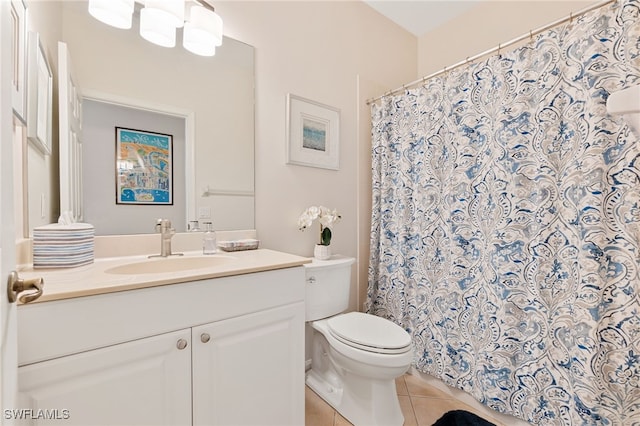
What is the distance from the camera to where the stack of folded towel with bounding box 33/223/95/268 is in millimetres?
957

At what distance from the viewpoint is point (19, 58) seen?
0.83 meters

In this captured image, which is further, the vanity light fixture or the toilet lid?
the toilet lid

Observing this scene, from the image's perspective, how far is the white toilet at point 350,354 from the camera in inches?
53.4

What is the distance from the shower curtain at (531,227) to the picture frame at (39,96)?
5.80 feet

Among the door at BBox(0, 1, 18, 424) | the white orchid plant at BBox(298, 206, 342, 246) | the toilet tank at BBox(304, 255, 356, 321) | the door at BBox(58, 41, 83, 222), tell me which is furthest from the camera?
the white orchid plant at BBox(298, 206, 342, 246)

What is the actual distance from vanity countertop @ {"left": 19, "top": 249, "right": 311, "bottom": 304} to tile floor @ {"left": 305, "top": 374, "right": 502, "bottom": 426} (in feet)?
3.01

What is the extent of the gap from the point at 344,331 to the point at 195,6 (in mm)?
1749

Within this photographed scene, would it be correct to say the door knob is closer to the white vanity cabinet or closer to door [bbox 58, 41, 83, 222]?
the white vanity cabinet

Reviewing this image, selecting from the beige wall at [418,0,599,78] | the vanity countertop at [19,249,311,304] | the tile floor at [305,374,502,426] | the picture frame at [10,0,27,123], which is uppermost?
the beige wall at [418,0,599,78]

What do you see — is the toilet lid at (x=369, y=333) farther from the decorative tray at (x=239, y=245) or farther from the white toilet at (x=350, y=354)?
the decorative tray at (x=239, y=245)

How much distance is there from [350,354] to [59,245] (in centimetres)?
123

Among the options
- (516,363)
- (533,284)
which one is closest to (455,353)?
(516,363)

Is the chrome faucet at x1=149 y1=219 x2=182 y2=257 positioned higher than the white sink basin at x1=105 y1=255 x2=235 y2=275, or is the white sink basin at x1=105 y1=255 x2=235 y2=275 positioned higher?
the chrome faucet at x1=149 y1=219 x2=182 y2=257

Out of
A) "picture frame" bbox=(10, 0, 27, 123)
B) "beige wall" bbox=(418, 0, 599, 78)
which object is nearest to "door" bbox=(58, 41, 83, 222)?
"picture frame" bbox=(10, 0, 27, 123)
